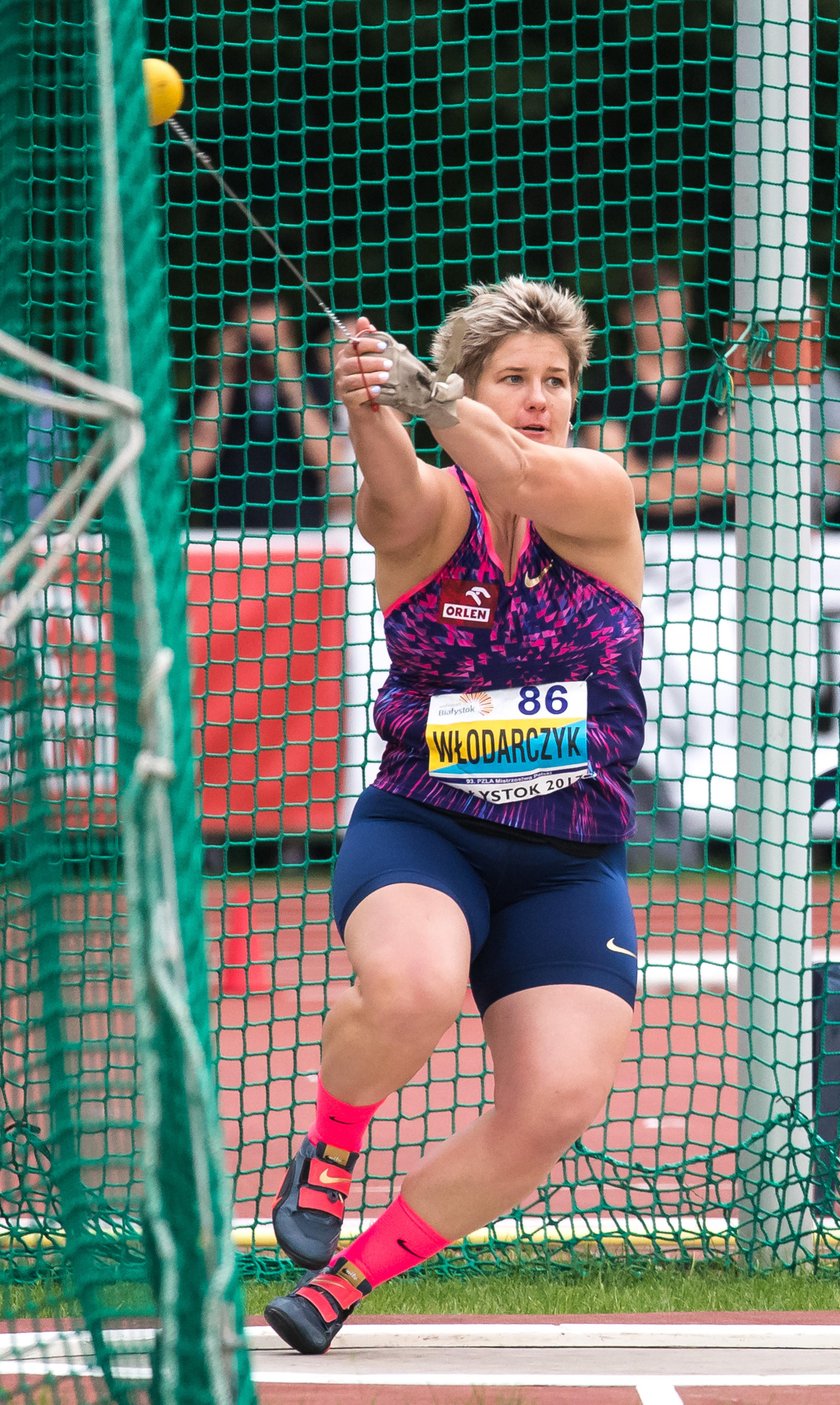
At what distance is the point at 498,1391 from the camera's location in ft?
9.58

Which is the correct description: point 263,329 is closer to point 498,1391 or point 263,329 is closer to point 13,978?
point 13,978

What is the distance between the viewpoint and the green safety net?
86.8 inches

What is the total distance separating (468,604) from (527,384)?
1.43ft

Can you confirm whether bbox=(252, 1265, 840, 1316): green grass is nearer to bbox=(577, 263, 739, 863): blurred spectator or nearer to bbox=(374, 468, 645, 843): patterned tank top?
bbox=(374, 468, 645, 843): patterned tank top

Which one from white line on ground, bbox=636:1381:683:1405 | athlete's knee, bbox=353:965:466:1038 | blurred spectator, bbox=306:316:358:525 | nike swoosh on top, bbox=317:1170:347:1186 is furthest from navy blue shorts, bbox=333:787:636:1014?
blurred spectator, bbox=306:316:358:525

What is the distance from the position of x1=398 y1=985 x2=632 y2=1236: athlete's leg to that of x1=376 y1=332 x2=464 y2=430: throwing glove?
3.07ft

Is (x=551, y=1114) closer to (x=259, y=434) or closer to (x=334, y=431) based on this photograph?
(x=334, y=431)

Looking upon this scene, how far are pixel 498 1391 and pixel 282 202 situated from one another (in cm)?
840

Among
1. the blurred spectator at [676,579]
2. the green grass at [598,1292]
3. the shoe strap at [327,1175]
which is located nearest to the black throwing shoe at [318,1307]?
the shoe strap at [327,1175]

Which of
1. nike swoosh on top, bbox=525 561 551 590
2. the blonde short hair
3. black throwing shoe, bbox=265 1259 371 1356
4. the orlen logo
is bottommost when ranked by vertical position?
black throwing shoe, bbox=265 1259 371 1356

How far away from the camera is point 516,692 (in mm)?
2904

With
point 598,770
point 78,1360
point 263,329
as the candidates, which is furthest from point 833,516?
point 78,1360

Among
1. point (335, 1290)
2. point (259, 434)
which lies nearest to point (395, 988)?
point (335, 1290)

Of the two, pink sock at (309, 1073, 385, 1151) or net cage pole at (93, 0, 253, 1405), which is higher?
net cage pole at (93, 0, 253, 1405)
